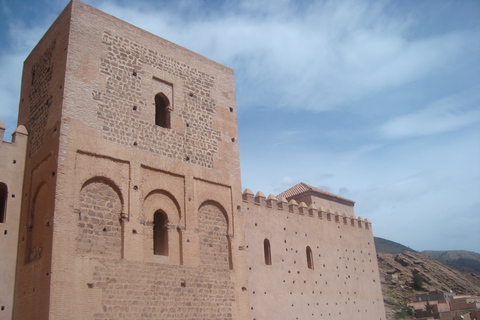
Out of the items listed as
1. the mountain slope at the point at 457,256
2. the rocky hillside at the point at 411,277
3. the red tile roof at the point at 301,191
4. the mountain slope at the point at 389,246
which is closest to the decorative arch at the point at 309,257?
the red tile roof at the point at 301,191

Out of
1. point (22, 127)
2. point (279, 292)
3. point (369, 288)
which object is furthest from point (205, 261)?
point (369, 288)

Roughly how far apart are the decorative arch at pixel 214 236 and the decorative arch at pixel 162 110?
2.28m

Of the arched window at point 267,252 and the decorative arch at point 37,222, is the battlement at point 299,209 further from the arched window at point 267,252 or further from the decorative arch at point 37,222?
the decorative arch at point 37,222

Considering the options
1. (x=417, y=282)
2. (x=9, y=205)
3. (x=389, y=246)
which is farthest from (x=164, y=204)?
(x=389, y=246)

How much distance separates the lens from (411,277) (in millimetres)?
30641

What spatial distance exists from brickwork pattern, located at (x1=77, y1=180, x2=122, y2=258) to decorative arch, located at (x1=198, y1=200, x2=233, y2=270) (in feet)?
7.44

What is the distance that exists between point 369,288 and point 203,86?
10.7m

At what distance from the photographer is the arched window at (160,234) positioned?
10.9 metres

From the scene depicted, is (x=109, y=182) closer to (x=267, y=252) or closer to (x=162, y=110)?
(x=162, y=110)

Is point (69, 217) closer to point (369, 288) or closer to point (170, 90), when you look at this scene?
point (170, 90)

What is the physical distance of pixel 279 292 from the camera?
14.5 metres

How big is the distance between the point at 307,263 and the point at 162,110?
295 inches

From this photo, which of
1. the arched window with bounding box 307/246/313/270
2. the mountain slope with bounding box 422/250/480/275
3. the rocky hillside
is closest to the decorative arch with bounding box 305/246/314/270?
the arched window with bounding box 307/246/313/270

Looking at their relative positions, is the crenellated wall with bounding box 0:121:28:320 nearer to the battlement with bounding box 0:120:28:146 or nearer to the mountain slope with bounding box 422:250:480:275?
the battlement with bounding box 0:120:28:146
